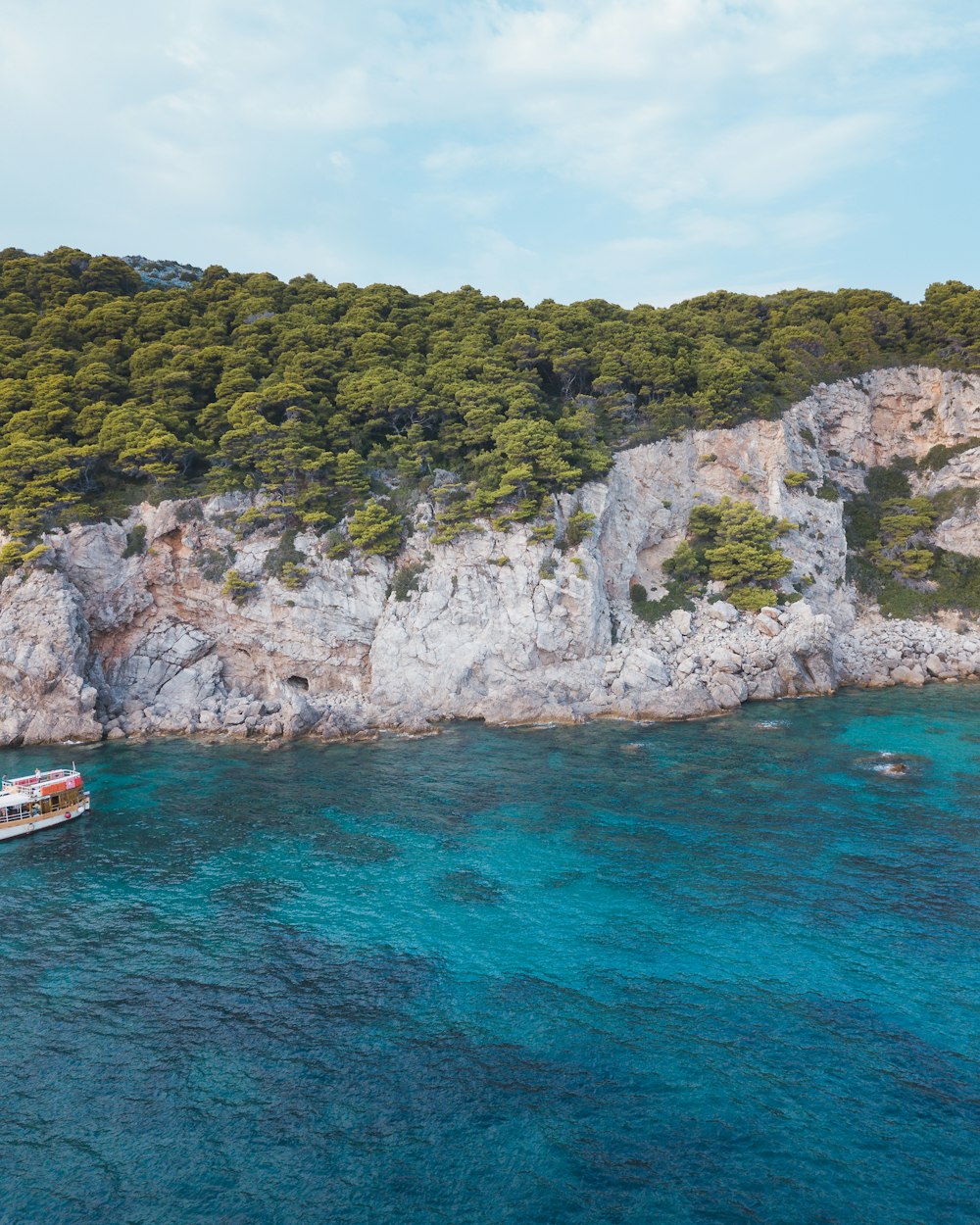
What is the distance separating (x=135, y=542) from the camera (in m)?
49.5

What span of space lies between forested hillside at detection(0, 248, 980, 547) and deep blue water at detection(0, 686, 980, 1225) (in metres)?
26.6

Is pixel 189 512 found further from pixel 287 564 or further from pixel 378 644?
pixel 378 644

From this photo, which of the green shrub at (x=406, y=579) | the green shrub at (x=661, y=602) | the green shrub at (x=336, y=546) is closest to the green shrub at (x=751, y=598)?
the green shrub at (x=661, y=602)

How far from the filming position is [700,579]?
55.7 m

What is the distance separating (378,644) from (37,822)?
22.1 m

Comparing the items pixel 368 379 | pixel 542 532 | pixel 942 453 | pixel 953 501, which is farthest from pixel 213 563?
pixel 942 453

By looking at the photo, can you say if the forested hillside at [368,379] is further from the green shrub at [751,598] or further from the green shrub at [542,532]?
the green shrub at [751,598]

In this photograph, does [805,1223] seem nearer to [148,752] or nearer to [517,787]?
[517,787]

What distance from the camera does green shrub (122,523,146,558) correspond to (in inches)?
1935

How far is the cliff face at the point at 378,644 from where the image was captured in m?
44.6

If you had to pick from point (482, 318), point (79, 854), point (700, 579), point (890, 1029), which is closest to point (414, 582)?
point (700, 579)

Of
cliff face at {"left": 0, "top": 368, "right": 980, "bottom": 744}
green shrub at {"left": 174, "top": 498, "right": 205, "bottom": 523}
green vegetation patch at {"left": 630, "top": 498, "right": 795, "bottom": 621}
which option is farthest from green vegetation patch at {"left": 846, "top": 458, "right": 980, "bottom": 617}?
green shrub at {"left": 174, "top": 498, "right": 205, "bottom": 523}

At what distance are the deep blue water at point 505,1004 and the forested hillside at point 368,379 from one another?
1046 inches

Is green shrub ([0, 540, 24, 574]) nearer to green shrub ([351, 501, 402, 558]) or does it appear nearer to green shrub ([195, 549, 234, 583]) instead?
green shrub ([195, 549, 234, 583])
